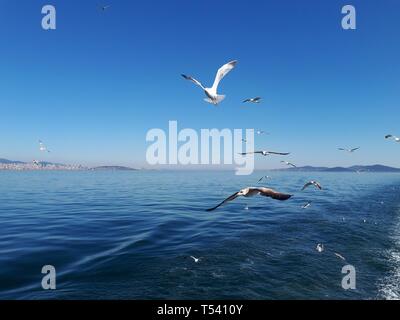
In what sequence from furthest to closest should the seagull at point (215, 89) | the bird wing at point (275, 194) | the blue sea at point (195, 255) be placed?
the seagull at point (215, 89) < the blue sea at point (195, 255) < the bird wing at point (275, 194)

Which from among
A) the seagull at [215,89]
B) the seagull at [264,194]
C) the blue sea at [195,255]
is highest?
the seagull at [215,89]

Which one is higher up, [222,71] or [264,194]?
[222,71]

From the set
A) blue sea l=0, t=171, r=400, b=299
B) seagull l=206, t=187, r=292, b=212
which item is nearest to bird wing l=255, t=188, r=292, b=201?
seagull l=206, t=187, r=292, b=212

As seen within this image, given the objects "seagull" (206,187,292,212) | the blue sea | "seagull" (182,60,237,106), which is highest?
"seagull" (182,60,237,106)

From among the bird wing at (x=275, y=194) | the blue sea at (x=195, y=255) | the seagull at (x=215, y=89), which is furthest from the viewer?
the seagull at (x=215, y=89)

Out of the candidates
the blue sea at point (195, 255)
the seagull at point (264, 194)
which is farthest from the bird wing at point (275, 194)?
the blue sea at point (195, 255)

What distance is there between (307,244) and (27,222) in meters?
23.1

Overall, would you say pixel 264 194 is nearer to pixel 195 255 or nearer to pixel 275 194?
pixel 275 194

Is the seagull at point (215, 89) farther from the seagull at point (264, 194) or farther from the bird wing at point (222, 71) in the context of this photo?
the seagull at point (264, 194)

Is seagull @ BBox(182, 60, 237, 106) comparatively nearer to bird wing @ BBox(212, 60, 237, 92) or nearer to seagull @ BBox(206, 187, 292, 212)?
bird wing @ BBox(212, 60, 237, 92)

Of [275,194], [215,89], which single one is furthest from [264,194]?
[215,89]

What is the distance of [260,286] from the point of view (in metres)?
14.3
